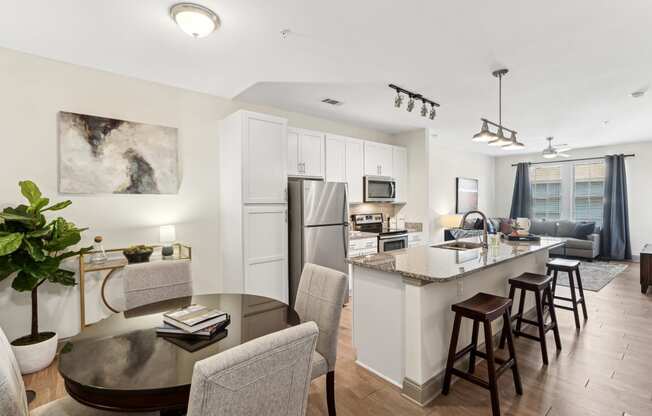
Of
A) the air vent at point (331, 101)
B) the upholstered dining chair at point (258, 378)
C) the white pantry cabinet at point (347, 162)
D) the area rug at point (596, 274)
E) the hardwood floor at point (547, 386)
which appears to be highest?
the air vent at point (331, 101)

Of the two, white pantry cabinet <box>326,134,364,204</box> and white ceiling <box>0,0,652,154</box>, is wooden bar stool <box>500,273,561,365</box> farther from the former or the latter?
white pantry cabinet <box>326,134,364,204</box>

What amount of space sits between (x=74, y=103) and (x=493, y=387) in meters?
3.99

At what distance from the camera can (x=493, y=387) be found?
192cm

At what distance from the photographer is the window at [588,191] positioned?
7348 mm

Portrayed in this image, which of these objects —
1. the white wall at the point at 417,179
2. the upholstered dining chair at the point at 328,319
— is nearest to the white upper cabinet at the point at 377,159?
the white wall at the point at 417,179

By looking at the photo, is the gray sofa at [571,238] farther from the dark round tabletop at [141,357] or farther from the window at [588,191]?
the dark round tabletop at [141,357]

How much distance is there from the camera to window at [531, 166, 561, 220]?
26.1 ft

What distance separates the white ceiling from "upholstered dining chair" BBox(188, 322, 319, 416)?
6.48 feet

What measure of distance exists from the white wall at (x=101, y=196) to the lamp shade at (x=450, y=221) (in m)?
4.81

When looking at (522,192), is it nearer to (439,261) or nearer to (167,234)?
(439,261)

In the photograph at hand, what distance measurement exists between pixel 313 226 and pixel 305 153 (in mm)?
1059

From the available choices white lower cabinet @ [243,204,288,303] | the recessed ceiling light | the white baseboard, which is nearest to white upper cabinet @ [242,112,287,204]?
white lower cabinet @ [243,204,288,303]

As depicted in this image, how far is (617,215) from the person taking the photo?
6918mm

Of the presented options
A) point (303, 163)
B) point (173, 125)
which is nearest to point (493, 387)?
point (303, 163)
